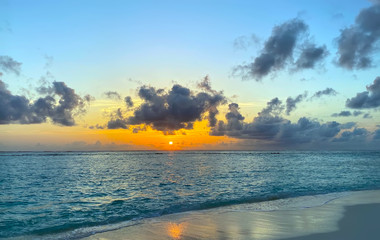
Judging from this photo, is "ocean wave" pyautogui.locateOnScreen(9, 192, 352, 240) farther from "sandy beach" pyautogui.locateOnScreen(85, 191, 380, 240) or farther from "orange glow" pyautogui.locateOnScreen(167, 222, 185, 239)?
"orange glow" pyautogui.locateOnScreen(167, 222, 185, 239)

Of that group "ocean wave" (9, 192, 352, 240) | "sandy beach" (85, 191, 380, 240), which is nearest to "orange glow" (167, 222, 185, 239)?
"sandy beach" (85, 191, 380, 240)

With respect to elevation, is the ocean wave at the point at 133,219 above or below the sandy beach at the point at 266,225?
below

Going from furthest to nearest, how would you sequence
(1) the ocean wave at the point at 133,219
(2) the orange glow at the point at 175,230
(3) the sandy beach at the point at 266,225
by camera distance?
(1) the ocean wave at the point at 133,219 → (2) the orange glow at the point at 175,230 → (3) the sandy beach at the point at 266,225

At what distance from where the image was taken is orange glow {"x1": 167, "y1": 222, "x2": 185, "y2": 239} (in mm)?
12797

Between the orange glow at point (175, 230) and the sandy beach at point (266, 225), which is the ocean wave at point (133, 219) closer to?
the sandy beach at point (266, 225)

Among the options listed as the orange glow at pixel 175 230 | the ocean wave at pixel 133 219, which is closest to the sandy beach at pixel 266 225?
the orange glow at pixel 175 230

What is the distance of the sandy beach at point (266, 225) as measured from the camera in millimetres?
12352

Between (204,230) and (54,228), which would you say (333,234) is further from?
(54,228)

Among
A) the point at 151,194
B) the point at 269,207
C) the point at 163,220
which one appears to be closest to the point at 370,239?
the point at 269,207

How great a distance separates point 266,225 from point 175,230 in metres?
4.80

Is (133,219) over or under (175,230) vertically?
under

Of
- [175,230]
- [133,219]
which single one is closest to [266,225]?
[175,230]

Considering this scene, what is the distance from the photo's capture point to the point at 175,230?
545 inches

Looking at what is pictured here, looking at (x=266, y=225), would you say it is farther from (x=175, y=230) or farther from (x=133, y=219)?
(x=133, y=219)
